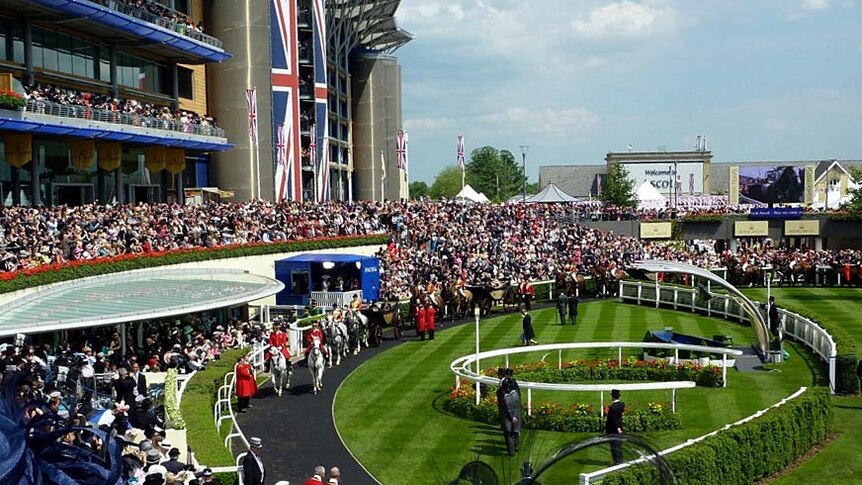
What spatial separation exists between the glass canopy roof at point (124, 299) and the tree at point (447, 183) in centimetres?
10810

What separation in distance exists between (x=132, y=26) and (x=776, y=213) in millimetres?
36740

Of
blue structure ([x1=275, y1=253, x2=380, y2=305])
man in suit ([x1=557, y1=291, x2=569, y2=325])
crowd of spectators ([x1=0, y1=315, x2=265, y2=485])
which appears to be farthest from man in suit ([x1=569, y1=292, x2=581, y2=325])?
crowd of spectators ([x1=0, y1=315, x2=265, y2=485])

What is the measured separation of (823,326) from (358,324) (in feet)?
38.9

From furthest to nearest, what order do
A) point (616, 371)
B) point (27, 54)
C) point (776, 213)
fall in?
1. point (776, 213)
2. point (27, 54)
3. point (616, 371)

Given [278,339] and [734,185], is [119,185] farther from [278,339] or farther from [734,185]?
[734,185]

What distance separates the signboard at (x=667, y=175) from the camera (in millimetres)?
89250

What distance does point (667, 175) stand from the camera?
294 feet

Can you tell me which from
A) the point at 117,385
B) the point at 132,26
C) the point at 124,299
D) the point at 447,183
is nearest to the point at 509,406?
the point at 117,385

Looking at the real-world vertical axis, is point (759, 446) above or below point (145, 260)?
below

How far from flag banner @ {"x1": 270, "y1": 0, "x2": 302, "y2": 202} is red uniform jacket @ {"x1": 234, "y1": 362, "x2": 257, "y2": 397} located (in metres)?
31.7

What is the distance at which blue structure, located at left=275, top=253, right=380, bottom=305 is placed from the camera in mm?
33000

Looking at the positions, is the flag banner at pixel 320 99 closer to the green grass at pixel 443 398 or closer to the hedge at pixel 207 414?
the green grass at pixel 443 398

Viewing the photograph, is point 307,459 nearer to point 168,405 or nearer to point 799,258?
point 168,405

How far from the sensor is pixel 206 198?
46.5 m
